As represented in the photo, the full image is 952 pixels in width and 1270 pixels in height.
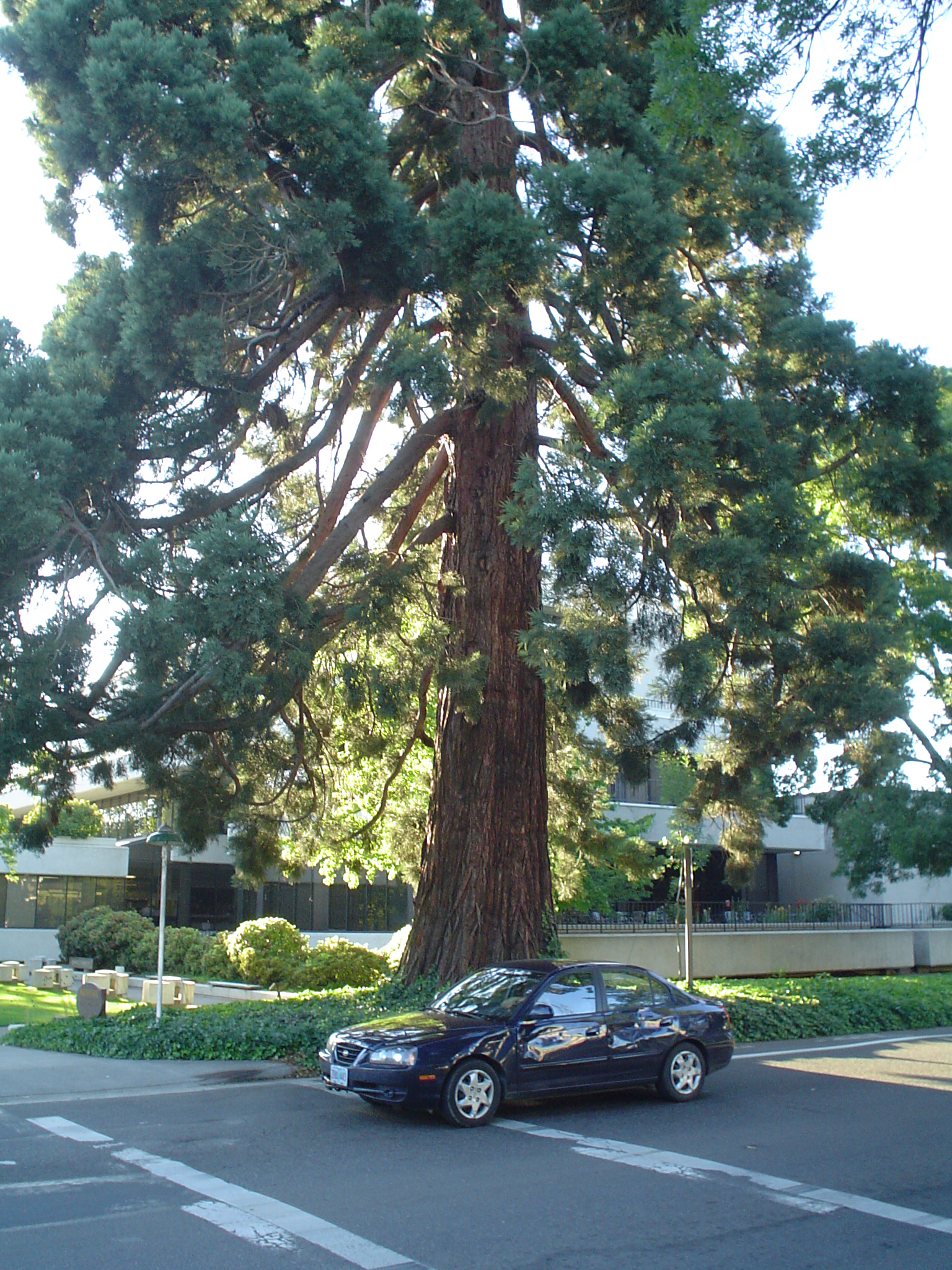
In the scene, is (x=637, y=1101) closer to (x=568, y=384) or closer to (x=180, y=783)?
(x=180, y=783)

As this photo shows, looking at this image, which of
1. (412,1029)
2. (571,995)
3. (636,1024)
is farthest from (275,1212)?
(636,1024)

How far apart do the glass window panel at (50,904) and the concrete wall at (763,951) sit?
17.8m

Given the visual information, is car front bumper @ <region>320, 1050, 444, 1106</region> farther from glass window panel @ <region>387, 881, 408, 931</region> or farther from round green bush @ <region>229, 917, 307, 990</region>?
glass window panel @ <region>387, 881, 408, 931</region>

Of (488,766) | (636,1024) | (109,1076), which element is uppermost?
(488,766)

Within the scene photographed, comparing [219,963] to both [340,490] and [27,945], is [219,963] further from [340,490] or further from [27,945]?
[340,490]

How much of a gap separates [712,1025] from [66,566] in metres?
8.41

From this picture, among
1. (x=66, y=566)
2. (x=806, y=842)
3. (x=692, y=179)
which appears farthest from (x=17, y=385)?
(x=806, y=842)

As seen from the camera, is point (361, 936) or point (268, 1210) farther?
point (361, 936)

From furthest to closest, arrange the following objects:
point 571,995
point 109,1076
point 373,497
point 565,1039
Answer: point 373,497
point 109,1076
point 571,995
point 565,1039

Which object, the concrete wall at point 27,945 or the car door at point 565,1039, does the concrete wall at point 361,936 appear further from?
the car door at point 565,1039

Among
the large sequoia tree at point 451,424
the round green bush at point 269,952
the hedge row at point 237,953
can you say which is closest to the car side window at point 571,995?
the large sequoia tree at point 451,424

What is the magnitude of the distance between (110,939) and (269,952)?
7903mm

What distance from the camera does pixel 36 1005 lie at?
2167 cm

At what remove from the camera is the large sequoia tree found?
39.2ft
